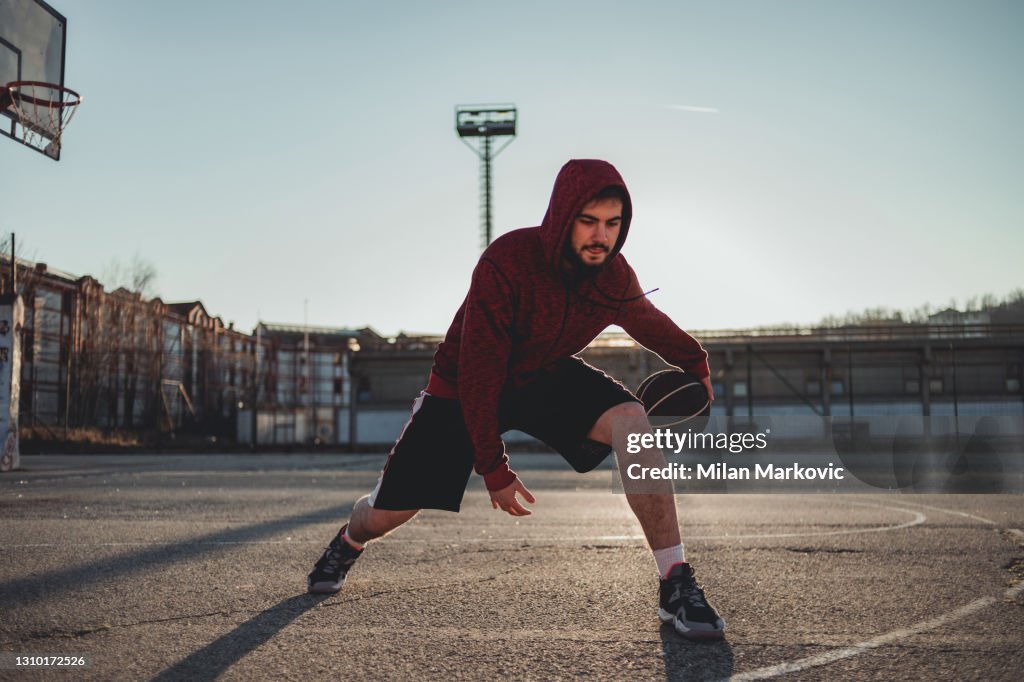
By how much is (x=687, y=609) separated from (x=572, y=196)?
60.4 inches

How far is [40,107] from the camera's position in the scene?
38.0ft

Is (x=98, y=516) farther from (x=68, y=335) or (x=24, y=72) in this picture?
(x=68, y=335)

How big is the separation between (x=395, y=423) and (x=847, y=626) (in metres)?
37.7

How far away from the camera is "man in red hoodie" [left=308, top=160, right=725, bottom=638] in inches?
110

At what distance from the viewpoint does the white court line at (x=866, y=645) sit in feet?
7.56

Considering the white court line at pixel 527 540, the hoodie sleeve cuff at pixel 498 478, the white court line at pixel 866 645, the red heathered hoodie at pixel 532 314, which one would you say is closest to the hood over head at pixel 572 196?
the red heathered hoodie at pixel 532 314

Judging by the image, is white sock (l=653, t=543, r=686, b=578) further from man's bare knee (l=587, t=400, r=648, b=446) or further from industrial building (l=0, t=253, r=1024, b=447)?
industrial building (l=0, t=253, r=1024, b=447)

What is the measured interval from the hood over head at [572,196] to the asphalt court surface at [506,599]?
142 cm

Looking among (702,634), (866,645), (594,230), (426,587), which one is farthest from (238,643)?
(866,645)

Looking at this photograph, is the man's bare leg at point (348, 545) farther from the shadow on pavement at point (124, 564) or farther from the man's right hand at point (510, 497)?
the shadow on pavement at point (124, 564)

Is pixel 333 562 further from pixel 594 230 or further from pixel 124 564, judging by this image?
pixel 594 230

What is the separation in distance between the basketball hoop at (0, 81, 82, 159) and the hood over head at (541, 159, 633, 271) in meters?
11.1

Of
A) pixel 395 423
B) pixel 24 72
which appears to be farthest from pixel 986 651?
pixel 395 423

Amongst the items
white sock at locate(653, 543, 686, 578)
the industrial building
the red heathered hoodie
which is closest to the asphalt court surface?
white sock at locate(653, 543, 686, 578)
